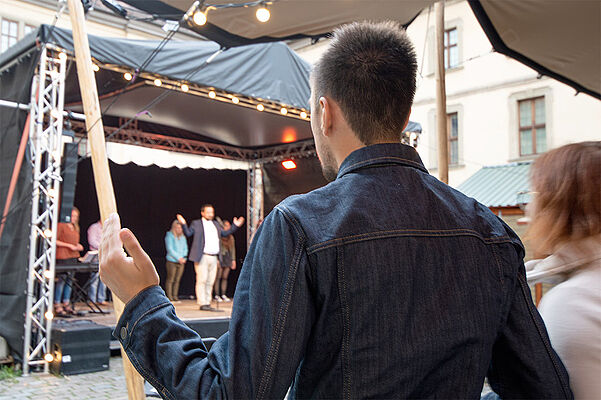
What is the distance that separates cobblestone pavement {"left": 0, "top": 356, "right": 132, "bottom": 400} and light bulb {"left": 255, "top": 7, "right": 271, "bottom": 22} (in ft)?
A: 12.7

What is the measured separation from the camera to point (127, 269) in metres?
0.98

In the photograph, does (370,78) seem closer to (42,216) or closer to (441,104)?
(441,104)

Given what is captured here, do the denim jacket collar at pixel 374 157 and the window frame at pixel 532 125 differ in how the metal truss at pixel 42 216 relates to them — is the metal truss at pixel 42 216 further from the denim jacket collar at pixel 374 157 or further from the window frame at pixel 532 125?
the window frame at pixel 532 125

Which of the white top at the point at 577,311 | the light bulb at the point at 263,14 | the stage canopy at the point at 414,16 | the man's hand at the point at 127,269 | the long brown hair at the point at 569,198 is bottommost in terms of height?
the white top at the point at 577,311

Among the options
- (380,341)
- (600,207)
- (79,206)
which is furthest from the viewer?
(79,206)

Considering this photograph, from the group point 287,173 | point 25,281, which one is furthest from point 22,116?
point 287,173

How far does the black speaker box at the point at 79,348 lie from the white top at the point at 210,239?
11.7 ft

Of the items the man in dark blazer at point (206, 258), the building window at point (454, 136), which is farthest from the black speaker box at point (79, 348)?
the building window at point (454, 136)

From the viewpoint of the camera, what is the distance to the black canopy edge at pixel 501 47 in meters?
4.51

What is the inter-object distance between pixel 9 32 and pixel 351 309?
21.2 meters

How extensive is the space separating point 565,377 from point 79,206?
12.4 m

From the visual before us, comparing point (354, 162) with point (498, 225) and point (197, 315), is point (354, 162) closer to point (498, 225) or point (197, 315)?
point (498, 225)

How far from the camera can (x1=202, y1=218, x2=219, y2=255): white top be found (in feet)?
32.8

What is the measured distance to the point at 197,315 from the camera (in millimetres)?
8805
